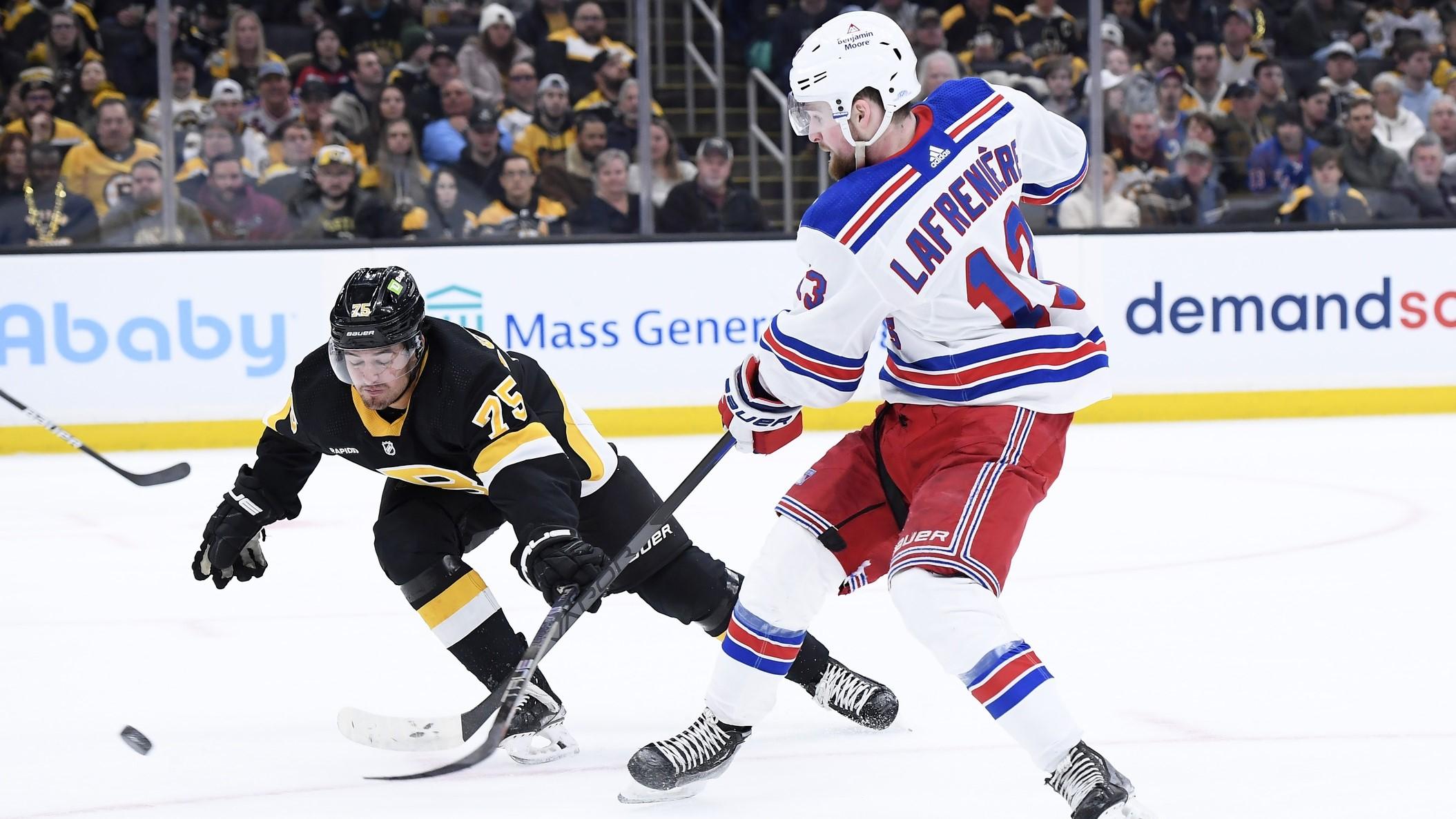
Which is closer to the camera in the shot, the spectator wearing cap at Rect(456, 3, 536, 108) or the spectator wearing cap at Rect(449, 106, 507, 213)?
the spectator wearing cap at Rect(449, 106, 507, 213)

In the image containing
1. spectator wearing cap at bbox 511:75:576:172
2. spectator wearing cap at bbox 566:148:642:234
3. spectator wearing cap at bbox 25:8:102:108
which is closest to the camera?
spectator wearing cap at bbox 25:8:102:108

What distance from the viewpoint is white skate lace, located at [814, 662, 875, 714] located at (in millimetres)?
2742

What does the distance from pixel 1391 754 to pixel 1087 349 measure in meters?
0.78

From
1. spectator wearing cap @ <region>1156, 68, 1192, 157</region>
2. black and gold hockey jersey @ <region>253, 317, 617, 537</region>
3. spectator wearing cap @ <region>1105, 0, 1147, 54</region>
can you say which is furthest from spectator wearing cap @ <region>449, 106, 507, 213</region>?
black and gold hockey jersey @ <region>253, 317, 617, 537</region>

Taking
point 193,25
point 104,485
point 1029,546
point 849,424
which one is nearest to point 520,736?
point 1029,546

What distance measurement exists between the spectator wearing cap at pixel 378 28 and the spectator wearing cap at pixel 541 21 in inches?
17.4

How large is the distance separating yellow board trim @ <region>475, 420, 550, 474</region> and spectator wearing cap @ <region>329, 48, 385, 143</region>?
463 cm

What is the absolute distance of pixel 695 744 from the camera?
7.99 ft

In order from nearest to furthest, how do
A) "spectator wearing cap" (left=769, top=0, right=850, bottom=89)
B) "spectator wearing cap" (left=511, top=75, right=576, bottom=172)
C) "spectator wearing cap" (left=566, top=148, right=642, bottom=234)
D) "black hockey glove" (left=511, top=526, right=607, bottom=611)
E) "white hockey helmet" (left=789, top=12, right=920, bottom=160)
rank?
"white hockey helmet" (left=789, top=12, right=920, bottom=160) → "black hockey glove" (left=511, top=526, right=607, bottom=611) → "spectator wearing cap" (left=566, top=148, right=642, bottom=234) → "spectator wearing cap" (left=511, top=75, right=576, bottom=172) → "spectator wearing cap" (left=769, top=0, right=850, bottom=89)

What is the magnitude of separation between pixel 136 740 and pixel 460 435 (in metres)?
0.74

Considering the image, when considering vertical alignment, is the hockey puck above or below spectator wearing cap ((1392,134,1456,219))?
below

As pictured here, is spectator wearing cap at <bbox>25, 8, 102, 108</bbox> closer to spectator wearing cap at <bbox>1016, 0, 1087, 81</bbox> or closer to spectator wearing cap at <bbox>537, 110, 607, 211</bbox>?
spectator wearing cap at <bbox>537, 110, 607, 211</bbox>

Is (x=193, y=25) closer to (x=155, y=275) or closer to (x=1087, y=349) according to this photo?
(x=155, y=275)

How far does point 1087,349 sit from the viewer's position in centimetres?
234
